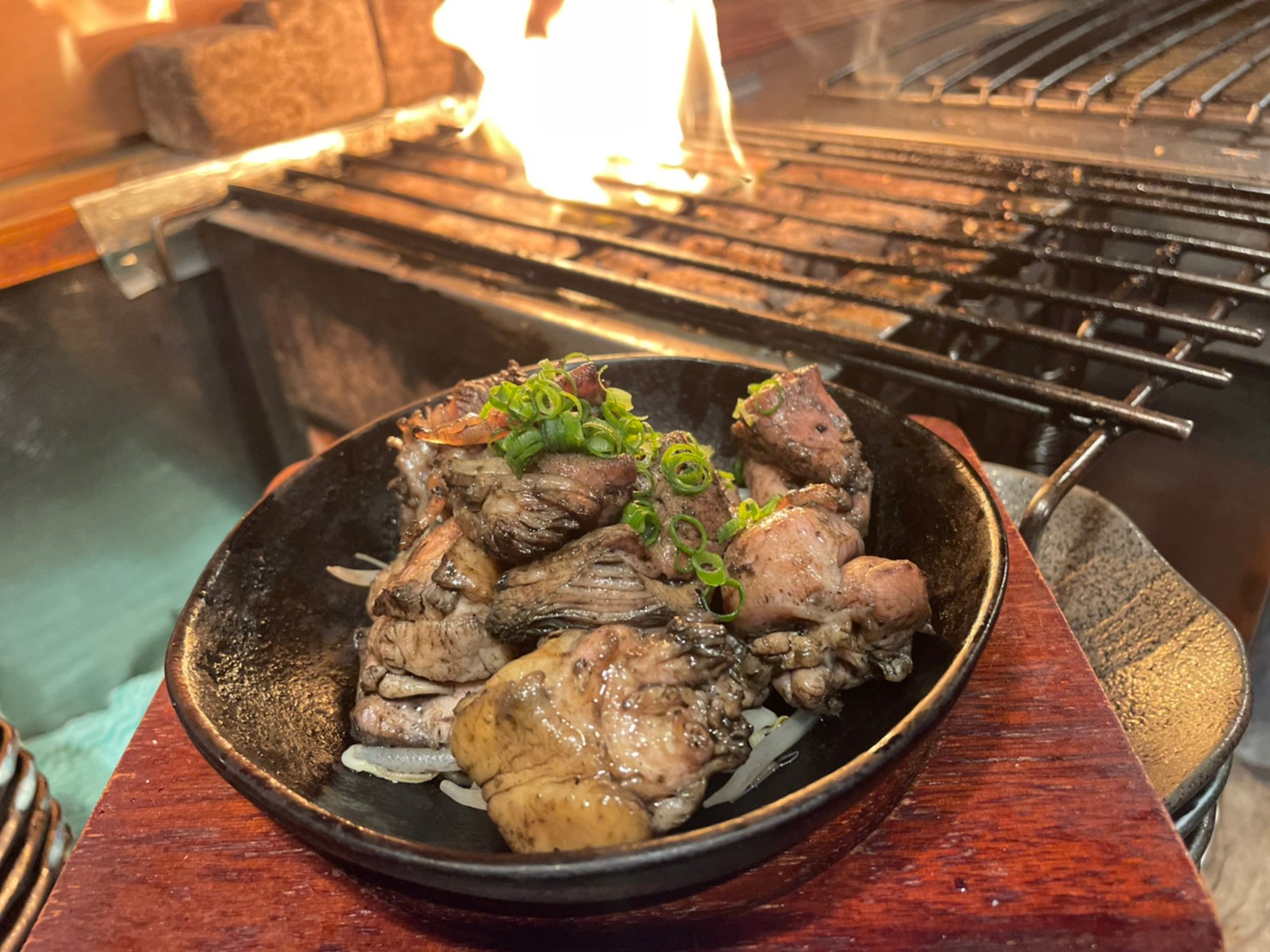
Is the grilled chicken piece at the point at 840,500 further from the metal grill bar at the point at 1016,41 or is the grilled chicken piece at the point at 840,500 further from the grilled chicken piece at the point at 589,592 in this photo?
the metal grill bar at the point at 1016,41

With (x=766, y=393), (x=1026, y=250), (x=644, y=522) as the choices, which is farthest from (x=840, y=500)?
(x=1026, y=250)

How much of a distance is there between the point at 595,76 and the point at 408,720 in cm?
458

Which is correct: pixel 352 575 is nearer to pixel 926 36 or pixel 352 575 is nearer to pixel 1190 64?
pixel 1190 64

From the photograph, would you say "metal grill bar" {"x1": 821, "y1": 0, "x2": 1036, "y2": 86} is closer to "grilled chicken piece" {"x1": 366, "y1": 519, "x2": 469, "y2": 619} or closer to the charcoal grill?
the charcoal grill

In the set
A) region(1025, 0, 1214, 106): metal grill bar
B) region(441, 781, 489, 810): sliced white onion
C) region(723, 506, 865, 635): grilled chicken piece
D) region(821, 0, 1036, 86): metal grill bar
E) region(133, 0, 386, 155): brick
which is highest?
region(133, 0, 386, 155): brick

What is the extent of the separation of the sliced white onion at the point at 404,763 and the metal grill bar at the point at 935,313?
6.43 ft

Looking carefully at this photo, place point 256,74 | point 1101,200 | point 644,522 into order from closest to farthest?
point 644,522 → point 1101,200 → point 256,74

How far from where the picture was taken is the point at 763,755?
1739mm

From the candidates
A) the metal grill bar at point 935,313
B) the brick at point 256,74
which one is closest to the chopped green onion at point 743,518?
the metal grill bar at point 935,313

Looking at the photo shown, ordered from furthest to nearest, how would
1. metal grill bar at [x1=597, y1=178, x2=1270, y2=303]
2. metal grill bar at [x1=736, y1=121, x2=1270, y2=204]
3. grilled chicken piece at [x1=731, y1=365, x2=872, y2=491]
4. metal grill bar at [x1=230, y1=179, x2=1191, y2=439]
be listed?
metal grill bar at [x1=736, y1=121, x2=1270, y2=204], metal grill bar at [x1=597, y1=178, x2=1270, y2=303], metal grill bar at [x1=230, y1=179, x2=1191, y2=439], grilled chicken piece at [x1=731, y1=365, x2=872, y2=491]

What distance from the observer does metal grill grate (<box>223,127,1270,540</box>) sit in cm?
268

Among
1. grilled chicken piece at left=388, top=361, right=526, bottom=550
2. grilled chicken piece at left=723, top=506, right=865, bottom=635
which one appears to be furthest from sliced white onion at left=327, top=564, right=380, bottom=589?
grilled chicken piece at left=723, top=506, right=865, bottom=635

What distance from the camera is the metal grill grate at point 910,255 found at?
105 inches

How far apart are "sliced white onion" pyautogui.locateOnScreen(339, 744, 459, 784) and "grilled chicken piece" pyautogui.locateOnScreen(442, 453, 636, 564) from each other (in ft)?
1.40
